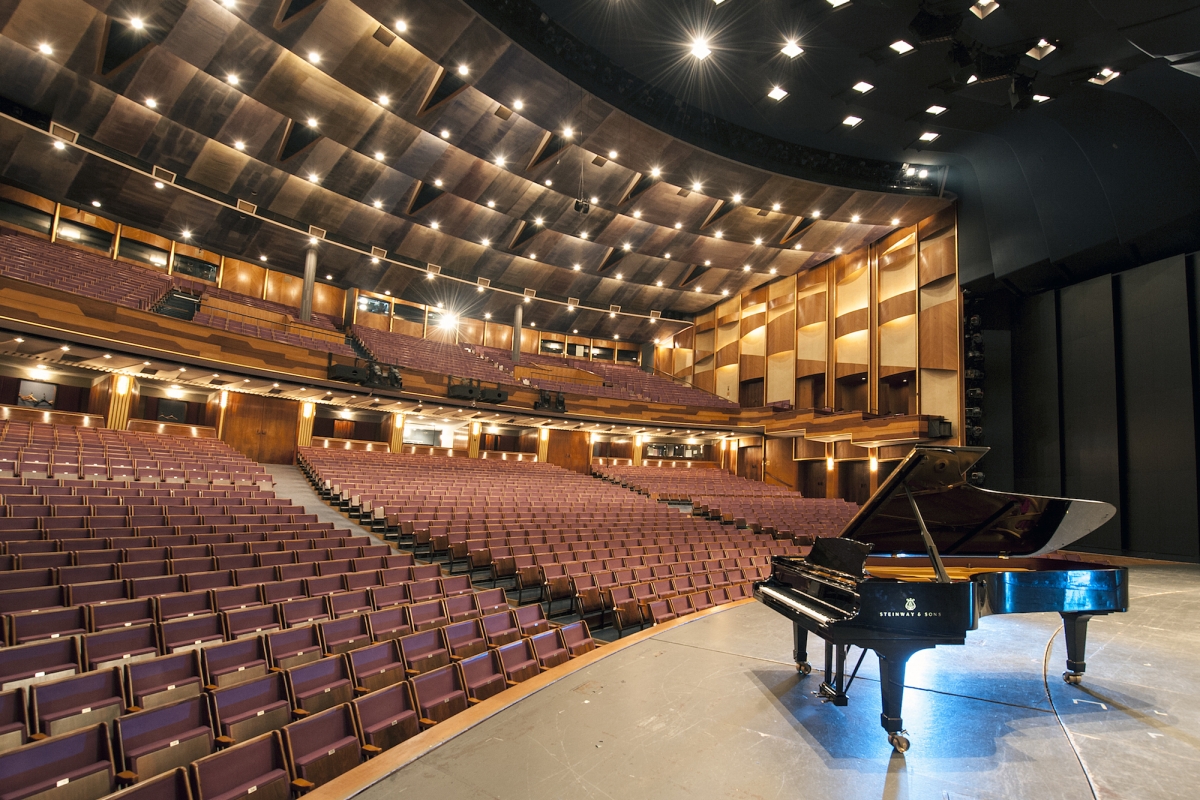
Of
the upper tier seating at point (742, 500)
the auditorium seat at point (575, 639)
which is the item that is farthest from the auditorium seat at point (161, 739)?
the upper tier seating at point (742, 500)

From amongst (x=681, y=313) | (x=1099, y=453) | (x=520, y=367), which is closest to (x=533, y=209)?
(x=520, y=367)

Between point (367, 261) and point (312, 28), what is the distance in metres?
6.78

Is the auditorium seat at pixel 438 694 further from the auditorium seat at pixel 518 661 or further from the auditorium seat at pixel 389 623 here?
the auditorium seat at pixel 389 623

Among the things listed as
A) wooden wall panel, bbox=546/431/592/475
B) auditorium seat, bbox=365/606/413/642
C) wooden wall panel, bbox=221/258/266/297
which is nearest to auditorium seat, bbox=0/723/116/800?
auditorium seat, bbox=365/606/413/642

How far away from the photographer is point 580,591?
4.62 m

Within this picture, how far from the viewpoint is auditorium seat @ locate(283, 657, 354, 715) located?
2.37 meters

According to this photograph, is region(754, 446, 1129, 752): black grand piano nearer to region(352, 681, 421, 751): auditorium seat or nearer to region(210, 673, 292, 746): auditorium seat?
region(352, 681, 421, 751): auditorium seat

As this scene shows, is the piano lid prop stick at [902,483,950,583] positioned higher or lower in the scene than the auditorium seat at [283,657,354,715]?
higher

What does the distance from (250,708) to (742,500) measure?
10.6 metres

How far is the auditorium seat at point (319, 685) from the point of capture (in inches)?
93.1

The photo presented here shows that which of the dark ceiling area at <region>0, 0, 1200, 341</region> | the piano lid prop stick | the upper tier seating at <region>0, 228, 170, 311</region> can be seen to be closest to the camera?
the piano lid prop stick

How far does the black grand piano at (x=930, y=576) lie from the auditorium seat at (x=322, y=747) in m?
1.79

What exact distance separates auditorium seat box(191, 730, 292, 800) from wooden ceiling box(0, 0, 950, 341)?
8.85m

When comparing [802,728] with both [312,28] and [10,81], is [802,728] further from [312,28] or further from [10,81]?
[10,81]
